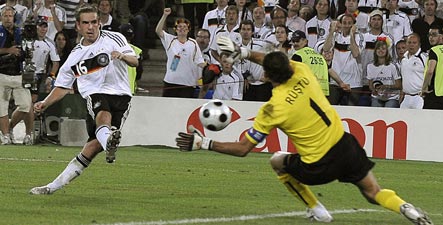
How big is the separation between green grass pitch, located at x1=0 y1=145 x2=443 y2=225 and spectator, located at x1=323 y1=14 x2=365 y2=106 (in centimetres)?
227

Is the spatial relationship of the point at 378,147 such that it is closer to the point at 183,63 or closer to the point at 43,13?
the point at 183,63

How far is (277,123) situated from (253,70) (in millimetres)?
12153

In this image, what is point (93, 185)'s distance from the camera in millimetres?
14172

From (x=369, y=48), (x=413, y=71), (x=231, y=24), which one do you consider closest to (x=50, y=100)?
(x=231, y=24)

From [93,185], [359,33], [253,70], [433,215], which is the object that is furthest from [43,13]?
[433,215]

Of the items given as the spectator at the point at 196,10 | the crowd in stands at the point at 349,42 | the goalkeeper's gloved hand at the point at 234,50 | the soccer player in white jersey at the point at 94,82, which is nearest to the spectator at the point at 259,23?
the crowd in stands at the point at 349,42

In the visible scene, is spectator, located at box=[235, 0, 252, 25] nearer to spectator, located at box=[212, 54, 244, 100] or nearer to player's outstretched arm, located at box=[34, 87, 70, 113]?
spectator, located at box=[212, 54, 244, 100]

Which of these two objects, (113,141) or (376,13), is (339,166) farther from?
(376,13)

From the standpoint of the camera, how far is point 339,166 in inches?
398

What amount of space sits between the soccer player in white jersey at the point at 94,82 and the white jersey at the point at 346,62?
949 centimetres

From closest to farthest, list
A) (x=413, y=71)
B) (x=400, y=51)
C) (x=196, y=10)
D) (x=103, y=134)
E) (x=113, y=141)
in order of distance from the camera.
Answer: (x=113, y=141) < (x=103, y=134) < (x=413, y=71) < (x=400, y=51) < (x=196, y=10)

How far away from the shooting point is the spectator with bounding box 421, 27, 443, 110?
814 inches

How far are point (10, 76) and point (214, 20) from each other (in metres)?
4.26

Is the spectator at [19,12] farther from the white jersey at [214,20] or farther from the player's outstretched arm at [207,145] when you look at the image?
the player's outstretched arm at [207,145]
